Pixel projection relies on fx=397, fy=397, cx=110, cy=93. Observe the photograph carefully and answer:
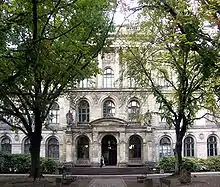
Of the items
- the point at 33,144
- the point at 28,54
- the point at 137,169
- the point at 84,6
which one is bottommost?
the point at 137,169

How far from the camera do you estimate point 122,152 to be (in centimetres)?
4841

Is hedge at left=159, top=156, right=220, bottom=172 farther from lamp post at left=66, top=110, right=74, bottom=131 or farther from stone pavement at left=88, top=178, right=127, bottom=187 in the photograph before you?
lamp post at left=66, top=110, right=74, bottom=131

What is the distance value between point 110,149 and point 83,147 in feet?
11.2

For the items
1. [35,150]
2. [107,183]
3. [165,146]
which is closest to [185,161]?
[165,146]

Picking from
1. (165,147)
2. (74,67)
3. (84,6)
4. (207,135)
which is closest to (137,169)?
(165,147)

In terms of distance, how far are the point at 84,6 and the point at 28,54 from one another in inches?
222

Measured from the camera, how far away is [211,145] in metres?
50.9

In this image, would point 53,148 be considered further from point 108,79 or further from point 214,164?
point 214,164

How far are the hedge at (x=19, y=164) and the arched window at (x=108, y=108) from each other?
1227 cm

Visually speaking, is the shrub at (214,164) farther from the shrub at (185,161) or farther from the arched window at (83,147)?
the arched window at (83,147)

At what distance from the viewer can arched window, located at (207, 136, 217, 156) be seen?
5059 cm

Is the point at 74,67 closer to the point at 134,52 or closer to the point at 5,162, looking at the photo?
the point at 134,52

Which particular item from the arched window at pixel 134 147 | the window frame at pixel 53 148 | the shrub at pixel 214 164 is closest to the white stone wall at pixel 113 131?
the window frame at pixel 53 148

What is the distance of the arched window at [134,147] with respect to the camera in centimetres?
4972
